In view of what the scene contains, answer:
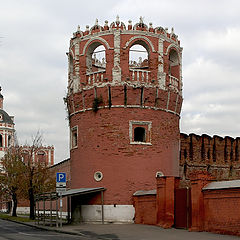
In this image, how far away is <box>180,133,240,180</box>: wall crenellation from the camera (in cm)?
3475

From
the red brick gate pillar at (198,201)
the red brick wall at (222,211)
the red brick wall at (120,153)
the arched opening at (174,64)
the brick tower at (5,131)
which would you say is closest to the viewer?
the red brick wall at (222,211)

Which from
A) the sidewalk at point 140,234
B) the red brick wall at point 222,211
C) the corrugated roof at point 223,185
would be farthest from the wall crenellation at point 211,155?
the red brick wall at point 222,211

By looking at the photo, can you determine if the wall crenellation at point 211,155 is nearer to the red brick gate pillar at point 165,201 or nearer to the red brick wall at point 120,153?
the red brick wall at point 120,153

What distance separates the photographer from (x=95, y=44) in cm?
3131

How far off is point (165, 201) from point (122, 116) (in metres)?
6.51

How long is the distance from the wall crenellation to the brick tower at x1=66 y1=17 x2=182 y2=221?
11.1 feet

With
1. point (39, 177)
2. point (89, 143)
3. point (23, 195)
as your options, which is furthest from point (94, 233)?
point (23, 195)

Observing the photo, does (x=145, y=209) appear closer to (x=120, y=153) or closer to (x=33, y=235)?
(x=120, y=153)

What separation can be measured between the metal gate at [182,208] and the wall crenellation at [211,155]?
364 inches

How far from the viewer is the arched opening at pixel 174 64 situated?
32628 mm

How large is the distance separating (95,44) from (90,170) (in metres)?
7.99

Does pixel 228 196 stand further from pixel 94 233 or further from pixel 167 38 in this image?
pixel 167 38

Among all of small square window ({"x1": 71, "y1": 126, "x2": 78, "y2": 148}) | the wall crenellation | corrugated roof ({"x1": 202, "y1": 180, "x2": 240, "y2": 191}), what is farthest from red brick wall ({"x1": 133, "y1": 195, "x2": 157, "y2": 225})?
the wall crenellation

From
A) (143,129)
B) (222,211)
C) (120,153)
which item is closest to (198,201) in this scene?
(222,211)
